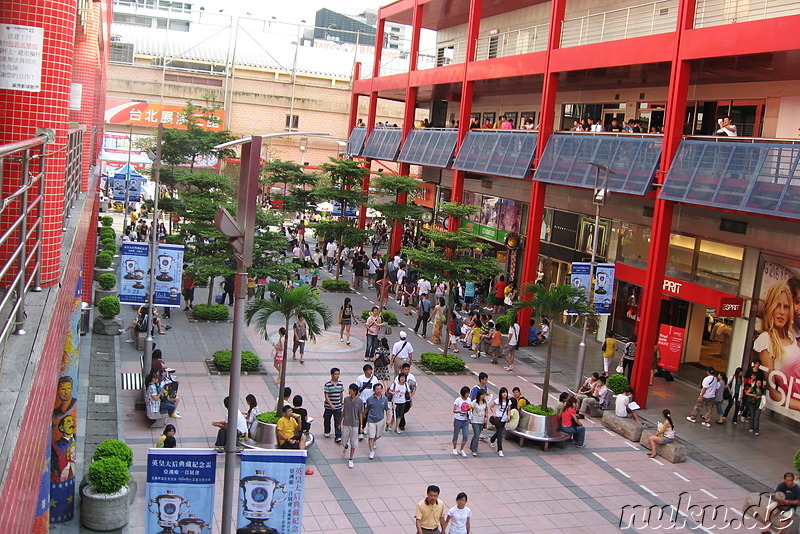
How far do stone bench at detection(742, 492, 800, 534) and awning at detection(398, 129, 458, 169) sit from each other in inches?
863

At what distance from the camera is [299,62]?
258 feet

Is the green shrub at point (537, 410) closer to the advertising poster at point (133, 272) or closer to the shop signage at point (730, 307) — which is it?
the shop signage at point (730, 307)

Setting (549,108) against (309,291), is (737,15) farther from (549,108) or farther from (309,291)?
(309,291)

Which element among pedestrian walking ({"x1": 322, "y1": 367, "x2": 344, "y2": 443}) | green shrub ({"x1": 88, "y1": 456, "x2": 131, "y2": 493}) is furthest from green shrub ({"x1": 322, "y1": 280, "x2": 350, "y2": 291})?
green shrub ({"x1": 88, "y1": 456, "x2": 131, "y2": 493})

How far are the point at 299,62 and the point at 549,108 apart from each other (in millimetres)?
54212

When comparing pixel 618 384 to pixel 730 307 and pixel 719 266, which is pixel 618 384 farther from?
pixel 719 266

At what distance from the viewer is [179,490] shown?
10594mm

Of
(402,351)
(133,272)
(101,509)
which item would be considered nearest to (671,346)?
(402,351)

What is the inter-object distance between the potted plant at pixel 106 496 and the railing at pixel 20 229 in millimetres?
6646

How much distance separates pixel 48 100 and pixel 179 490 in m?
5.71

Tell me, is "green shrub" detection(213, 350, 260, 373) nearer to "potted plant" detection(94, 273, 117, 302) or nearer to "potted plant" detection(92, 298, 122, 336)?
"potted plant" detection(92, 298, 122, 336)

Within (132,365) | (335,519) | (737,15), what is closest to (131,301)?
(132,365)

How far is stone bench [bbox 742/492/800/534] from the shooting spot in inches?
602

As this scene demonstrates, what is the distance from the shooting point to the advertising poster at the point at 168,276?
2089cm
